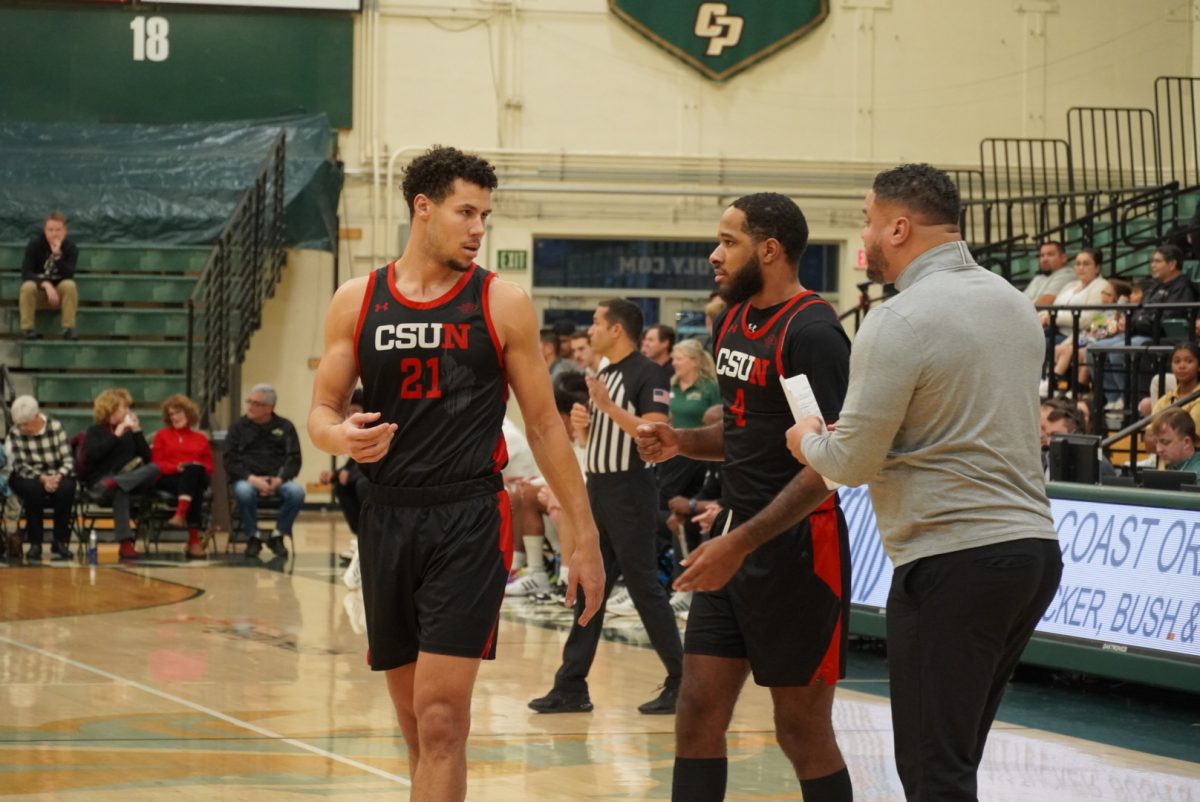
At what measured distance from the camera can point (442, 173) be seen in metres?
4.77

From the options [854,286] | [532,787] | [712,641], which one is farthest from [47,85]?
[712,641]

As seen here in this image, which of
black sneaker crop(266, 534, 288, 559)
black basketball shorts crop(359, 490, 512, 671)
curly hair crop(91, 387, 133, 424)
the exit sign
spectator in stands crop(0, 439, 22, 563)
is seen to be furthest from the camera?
the exit sign

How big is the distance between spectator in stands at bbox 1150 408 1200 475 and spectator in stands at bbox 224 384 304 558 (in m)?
7.77

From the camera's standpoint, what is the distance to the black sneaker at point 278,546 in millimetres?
15336

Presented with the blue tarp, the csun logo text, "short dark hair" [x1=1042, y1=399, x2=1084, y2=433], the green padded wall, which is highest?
the green padded wall

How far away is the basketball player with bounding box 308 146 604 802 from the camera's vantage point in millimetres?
4621

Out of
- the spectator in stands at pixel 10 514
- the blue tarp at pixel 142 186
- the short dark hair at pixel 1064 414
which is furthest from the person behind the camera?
the blue tarp at pixel 142 186

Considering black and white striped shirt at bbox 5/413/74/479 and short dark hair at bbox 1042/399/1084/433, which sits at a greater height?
short dark hair at bbox 1042/399/1084/433

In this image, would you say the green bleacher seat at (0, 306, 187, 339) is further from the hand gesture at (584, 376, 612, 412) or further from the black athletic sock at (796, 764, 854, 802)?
the black athletic sock at (796, 764, 854, 802)

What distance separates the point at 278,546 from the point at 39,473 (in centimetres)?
211

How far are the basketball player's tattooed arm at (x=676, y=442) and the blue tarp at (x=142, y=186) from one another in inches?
546

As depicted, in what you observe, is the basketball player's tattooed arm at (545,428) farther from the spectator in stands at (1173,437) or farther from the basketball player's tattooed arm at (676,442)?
the spectator in stands at (1173,437)

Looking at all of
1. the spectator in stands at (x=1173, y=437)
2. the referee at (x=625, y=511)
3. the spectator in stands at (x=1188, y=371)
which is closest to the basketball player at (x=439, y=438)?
the referee at (x=625, y=511)

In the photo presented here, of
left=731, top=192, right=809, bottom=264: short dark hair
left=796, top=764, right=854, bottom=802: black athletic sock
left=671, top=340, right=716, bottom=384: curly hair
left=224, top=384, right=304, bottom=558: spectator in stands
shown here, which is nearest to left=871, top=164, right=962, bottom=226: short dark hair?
left=731, top=192, right=809, bottom=264: short dark hair
